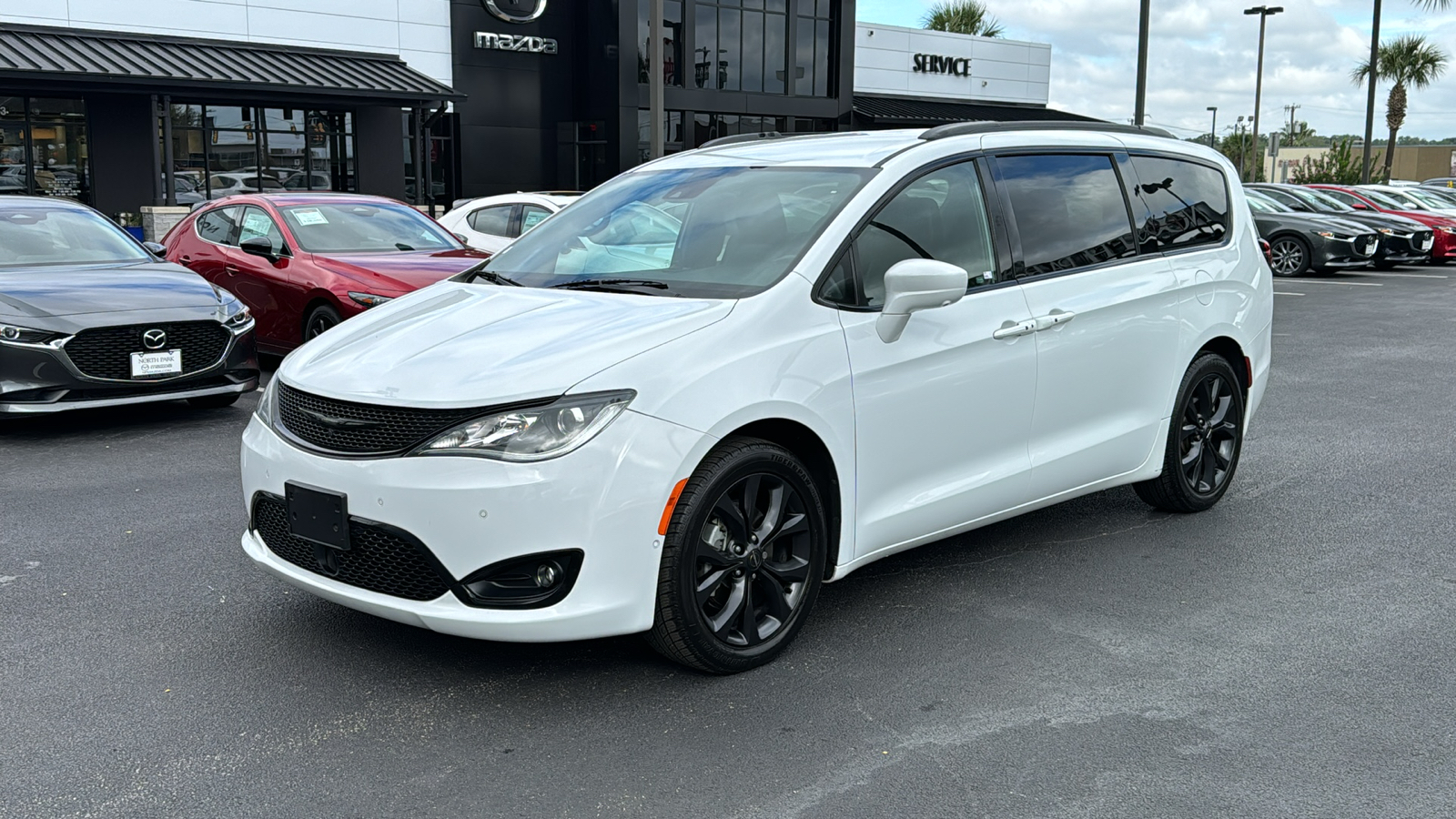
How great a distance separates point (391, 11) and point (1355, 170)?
42110 millimetres

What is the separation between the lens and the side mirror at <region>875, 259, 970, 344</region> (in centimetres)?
423

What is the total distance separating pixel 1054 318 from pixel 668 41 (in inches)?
1158

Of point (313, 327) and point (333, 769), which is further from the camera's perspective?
point (313, 327)

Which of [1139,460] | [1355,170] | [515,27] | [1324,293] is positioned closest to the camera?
[1139,460]

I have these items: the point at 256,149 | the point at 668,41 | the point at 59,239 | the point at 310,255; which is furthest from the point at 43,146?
the point at 59,239

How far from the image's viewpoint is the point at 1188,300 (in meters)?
5.71

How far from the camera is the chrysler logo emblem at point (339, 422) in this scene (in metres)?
3.81

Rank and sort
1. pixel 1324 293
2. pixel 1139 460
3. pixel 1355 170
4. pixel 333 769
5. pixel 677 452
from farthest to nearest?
pixel 1355 170 < pixel 1324 293 < pixel 1139 460 < pixel 677 452 < pixel 333 769

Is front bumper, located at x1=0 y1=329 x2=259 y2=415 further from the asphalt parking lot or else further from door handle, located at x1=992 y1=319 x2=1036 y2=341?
door handle, located at x1=992 y1=319 x2=1036 y2=341

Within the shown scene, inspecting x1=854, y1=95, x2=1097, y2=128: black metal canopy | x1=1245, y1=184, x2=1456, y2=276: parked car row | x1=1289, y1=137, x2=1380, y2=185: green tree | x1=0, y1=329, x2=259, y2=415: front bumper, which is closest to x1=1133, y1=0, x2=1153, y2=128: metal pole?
x1=1245, y1=184, x2=1456, y2=276: parked car row

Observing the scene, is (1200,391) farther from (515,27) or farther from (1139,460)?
(515,27)

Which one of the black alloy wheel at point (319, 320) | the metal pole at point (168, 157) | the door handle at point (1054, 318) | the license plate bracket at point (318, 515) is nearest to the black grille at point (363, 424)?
the license plate bracket at point (318, 515)

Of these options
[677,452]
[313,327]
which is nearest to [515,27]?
[313,327]

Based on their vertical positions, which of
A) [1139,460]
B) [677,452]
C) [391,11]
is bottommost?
[1139,460]
